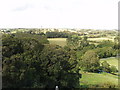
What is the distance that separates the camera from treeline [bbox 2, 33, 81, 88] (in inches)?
330

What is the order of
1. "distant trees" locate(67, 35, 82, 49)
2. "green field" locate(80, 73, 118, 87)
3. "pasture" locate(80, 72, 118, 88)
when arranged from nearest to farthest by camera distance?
1. "pasture" locate(80, 72, 118, 88)
2. "green field" locate(80, 73, 118, 87)
3. "distant trees" locate(67, 35, 82, 49)

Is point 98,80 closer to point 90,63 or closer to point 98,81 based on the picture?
point 98,81

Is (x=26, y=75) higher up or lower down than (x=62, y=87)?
higher up

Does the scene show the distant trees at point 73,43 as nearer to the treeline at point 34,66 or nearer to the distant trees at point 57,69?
the distant trees at point 57,69

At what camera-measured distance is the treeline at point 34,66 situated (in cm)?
837

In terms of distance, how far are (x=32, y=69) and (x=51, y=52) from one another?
1.95m

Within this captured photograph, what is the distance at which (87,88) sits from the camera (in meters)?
11.8

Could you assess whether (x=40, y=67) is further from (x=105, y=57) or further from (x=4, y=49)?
(x=105, y=57)

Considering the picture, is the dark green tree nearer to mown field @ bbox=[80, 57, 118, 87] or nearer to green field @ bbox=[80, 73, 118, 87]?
mown field @ bbox=[80, 57, 118, 87]

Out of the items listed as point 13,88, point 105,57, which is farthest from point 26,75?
point 105,57

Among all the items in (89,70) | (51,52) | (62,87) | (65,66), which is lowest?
(89,70)

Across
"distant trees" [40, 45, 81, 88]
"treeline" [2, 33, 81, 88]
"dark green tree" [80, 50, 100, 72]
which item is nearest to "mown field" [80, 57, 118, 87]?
"dark green tree" [80, 50, 100, 72]

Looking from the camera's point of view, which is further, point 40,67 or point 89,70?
point 89,70

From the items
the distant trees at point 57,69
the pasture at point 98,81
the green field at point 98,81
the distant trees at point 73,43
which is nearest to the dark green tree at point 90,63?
the green field at point 98,81
